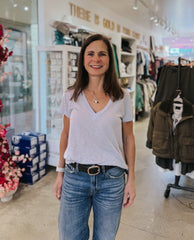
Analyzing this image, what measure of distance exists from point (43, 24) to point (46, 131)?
1811 mm

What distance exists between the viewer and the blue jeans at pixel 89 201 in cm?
125

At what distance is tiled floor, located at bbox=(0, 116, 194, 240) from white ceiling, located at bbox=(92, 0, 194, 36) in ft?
14.8

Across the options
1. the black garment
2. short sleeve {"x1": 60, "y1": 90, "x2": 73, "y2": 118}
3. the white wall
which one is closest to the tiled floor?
the black garment

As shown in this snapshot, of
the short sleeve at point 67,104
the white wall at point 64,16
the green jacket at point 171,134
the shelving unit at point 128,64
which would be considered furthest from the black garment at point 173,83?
the shelving unit at point 128,64

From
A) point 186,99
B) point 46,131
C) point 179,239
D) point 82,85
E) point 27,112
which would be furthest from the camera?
point 27,112

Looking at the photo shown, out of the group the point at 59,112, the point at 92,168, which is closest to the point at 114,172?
the point at 92,168

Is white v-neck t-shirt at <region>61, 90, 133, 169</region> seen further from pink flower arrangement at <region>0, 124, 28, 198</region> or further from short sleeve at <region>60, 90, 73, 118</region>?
pink flower arrangement at <region>0, 124, 28, 198</region>

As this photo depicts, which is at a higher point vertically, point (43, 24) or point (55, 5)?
point (55, 5)

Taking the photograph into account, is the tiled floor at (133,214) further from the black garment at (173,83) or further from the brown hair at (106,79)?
the brown hair at (106,79)

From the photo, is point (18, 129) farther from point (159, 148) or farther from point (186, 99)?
point (186, 99)

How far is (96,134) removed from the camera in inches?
48.7

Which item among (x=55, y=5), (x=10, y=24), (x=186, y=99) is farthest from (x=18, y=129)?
(x=186, y=99)

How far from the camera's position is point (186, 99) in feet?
8.59

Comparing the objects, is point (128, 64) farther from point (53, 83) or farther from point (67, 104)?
point (67, 104)
